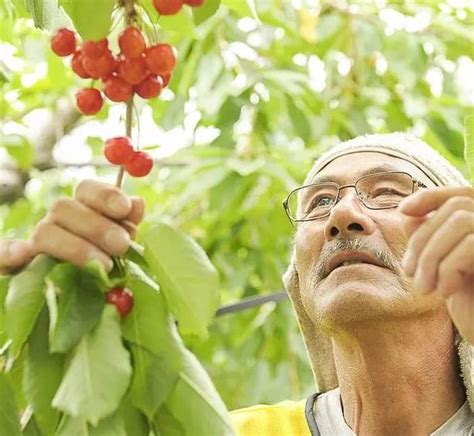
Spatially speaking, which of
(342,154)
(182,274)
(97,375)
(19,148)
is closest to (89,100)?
(182,274)

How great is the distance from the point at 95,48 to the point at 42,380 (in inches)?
15.1

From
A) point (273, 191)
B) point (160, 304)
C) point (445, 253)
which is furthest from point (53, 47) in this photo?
point (273, 191)

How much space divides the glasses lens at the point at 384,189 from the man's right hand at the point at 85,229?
0.96 m

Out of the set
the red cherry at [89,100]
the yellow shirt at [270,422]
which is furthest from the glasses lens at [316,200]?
the red cherry at [89,100]

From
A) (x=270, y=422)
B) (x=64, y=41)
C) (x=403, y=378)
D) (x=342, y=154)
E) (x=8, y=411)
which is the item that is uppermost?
(x=64, y=41)

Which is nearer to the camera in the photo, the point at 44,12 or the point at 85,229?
the point at 85,229

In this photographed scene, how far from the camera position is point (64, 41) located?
1171 millimetres

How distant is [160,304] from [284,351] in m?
2.11

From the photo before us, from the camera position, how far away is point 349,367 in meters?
1.93

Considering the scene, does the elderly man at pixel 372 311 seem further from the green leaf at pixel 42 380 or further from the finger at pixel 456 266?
the green leaf at pixel 42 380

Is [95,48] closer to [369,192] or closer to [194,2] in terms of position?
[194,2]

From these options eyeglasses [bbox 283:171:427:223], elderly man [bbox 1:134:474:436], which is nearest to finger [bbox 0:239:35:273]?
elderly man [bbox 1:134:474:436]

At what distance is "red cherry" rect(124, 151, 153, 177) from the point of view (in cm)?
113

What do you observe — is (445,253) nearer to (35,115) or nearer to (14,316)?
(14,316)
